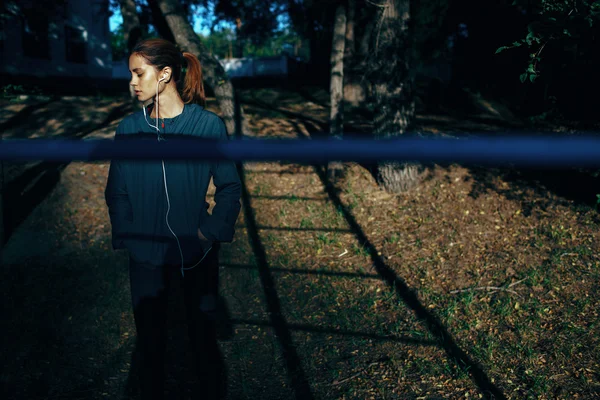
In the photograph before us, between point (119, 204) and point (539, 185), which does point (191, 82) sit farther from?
point (539, 185)

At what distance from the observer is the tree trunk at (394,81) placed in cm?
789

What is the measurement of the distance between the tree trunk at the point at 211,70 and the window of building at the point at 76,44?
1650cm

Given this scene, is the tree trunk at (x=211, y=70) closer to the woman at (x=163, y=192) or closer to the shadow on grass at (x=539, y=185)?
the shadow on grass at (x=539, y=185)

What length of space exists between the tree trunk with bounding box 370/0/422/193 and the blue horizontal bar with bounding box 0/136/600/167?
6.91 meters

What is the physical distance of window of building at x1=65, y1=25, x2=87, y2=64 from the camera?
76.9 ft

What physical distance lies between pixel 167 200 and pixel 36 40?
22.0m

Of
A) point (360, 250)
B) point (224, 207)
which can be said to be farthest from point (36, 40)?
point (224, 207)

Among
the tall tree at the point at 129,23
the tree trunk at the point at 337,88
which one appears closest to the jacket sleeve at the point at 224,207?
the tree trunk at the point at 337,88

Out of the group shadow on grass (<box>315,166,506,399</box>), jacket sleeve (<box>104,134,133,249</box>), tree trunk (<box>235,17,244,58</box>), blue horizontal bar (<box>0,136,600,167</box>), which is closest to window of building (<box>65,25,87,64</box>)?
tree trunk (<box>235,17,244,58</box>)

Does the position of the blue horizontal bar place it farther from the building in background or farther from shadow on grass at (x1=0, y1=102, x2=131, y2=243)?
the building in background

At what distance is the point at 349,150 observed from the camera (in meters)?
1.09

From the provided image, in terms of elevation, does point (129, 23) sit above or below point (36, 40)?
below

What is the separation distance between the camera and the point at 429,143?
1069 mm

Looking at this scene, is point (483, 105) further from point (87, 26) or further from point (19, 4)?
point (87, 26)
